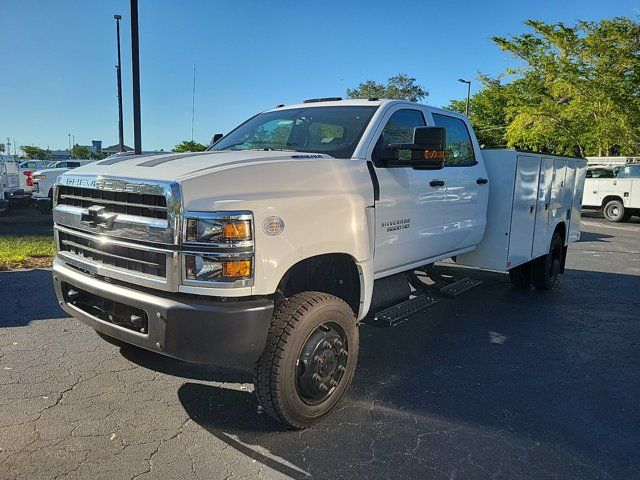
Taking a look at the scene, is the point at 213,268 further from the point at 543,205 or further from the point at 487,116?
the point at 487,116

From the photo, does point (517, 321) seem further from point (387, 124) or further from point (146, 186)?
point (146, 186)

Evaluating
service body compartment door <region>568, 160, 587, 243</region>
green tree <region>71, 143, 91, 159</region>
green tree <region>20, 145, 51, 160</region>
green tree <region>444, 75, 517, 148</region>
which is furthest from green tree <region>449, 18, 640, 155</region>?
green tree <region>20, 145, 51, 160</region>

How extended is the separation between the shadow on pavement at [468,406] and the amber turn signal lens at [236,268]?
1.07 metres

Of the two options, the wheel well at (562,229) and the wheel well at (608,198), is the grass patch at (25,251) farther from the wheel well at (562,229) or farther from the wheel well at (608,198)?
the wheel well at (608,198)

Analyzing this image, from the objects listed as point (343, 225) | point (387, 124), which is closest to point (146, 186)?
point (343, 225)

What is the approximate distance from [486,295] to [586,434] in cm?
363

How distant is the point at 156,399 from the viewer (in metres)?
3.58

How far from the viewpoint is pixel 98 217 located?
10.2ft

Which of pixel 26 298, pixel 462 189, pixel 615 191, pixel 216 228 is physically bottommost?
pixel 26 298

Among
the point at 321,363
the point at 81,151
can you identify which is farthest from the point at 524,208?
the point at 81,151

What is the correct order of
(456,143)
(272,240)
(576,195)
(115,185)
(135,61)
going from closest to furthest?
(272,240) → (115,185) → (456,143) → (576,195) → (135,61)

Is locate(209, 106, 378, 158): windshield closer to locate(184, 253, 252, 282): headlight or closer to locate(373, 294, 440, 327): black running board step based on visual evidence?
locate(373, 294, 440, 327): black running board step

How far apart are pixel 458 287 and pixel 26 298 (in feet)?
15.6

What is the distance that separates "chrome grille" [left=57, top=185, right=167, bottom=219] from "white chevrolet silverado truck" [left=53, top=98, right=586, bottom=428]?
1 cm
